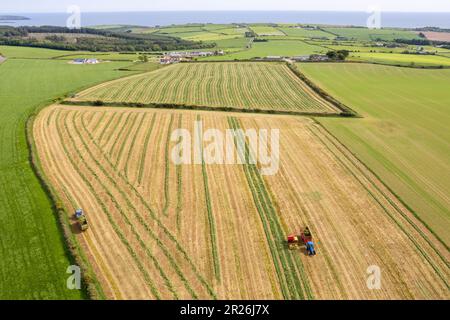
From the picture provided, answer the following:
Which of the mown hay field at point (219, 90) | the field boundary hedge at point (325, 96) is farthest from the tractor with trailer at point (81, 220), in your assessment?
the field boundary hedge at point (325, 96)

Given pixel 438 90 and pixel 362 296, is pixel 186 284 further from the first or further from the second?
pixel 438 90

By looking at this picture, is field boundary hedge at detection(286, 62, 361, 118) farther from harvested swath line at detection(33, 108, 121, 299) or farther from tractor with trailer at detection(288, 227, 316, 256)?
harvested swath line at detection(33, 108, 121, 299)

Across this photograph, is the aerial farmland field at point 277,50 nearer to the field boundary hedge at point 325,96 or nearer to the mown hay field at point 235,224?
the field boundary hedge at point 325,96

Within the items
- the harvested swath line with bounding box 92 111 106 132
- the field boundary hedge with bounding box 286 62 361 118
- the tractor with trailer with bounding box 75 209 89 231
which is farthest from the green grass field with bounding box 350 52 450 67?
the tractor with trailer with bounding box 75 209 89 231

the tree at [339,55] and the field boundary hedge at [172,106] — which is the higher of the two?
the tree at [339,55]

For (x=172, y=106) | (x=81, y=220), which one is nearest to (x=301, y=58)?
(x=172, y=106)
